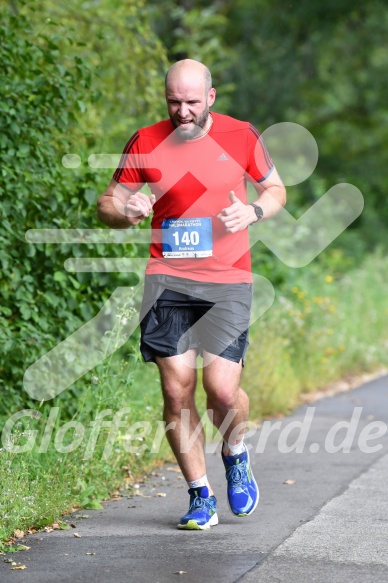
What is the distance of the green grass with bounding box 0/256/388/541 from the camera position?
5.73 meters

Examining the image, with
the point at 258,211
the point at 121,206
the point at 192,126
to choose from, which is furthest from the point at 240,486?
the point at 192,126

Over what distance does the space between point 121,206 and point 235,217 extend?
59 centimetres

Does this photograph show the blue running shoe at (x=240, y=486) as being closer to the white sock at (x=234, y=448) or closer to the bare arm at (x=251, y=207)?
the white sock at (x=234, y=448)

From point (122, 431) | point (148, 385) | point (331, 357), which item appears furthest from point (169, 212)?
point (331, 357)

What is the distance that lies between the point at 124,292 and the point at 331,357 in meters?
5.20

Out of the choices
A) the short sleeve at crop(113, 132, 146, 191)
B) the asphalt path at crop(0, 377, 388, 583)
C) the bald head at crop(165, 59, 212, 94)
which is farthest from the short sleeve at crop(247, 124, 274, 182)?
the asphalt path at crop(0, 377, 388, 583)

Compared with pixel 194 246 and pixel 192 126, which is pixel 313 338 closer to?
pixel 194 246

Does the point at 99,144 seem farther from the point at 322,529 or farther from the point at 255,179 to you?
the point at 322,529

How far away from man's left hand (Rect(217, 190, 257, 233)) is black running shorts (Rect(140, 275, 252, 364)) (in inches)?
16.5

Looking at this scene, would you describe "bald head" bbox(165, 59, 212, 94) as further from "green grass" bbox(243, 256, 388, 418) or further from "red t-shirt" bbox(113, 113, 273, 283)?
A: "green grass" bbox(243, 256, 388, 418)

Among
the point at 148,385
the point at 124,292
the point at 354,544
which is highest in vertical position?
the point at 124,292

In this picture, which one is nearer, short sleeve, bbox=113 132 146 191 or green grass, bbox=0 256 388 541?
short sleeve, bbox=113 132 146 191

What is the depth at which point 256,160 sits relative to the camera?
18.0 feet

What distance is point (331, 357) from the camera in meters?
12.4
